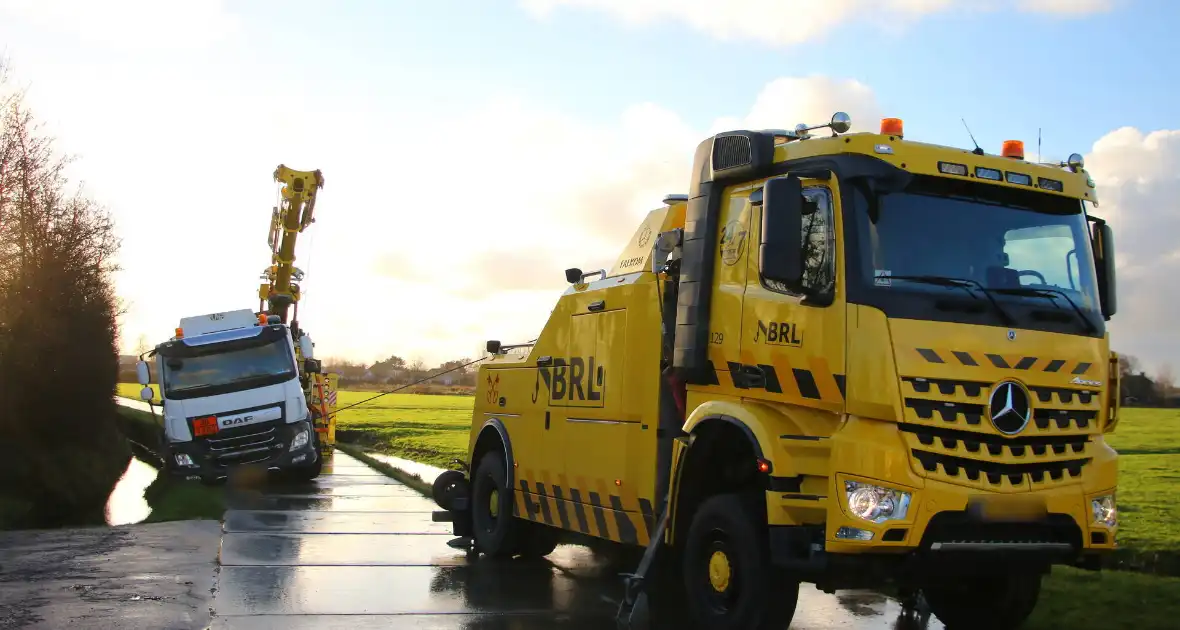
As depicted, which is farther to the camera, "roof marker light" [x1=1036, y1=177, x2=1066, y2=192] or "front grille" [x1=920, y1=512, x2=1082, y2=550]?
"roof marker light" [x1=1036, y1=177, x2=1066, y2=192]

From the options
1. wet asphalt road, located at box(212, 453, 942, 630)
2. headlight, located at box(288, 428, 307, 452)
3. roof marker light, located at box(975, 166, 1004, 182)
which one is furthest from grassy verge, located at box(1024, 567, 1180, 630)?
headlight, located at box(288, 428, 307, 452)

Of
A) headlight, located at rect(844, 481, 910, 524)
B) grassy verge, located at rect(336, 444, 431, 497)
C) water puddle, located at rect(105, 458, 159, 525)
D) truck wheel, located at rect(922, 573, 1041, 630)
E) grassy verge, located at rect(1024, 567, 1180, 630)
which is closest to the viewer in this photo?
headlight, located at rect(844, 481, 910, 524)

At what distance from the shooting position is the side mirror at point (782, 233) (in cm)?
654

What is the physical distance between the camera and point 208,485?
2055 centimetres

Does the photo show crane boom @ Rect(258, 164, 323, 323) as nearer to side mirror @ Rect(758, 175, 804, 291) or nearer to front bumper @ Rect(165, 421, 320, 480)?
front bumper @ Rect(165, 421, 320, 480)

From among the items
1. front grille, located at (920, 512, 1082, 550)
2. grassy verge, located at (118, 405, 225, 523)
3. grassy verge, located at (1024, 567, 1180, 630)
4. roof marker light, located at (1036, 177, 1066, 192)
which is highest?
roof marker light, located at (1036, 177, 1066, 192)

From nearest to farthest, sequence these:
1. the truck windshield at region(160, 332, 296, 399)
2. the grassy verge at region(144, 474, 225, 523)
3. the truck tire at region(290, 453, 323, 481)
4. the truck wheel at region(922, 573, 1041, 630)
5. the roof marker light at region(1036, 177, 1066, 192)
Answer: the roof marker light at region(1036, 177, 1066, 192) → the truck wheel at region(922, 573, 1041, 630) → the grassy verge at region(144, 474, 225, 523) → the truck windshield at region(160, 332, 296, 399) → the truck tire at region(290, 453, 323, 481)

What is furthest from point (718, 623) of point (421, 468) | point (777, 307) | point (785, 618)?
point (421, 468)

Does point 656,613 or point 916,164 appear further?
point 656,613

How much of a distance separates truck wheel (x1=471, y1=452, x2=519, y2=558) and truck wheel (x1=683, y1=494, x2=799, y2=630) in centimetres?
401

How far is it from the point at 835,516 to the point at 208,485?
16579 mm

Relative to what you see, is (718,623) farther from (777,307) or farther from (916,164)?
(916,164)

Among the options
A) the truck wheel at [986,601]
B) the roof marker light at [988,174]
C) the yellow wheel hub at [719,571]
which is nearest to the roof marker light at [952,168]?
the roof marker light at [988,174]

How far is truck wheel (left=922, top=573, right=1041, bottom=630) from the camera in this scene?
24.7 ft
